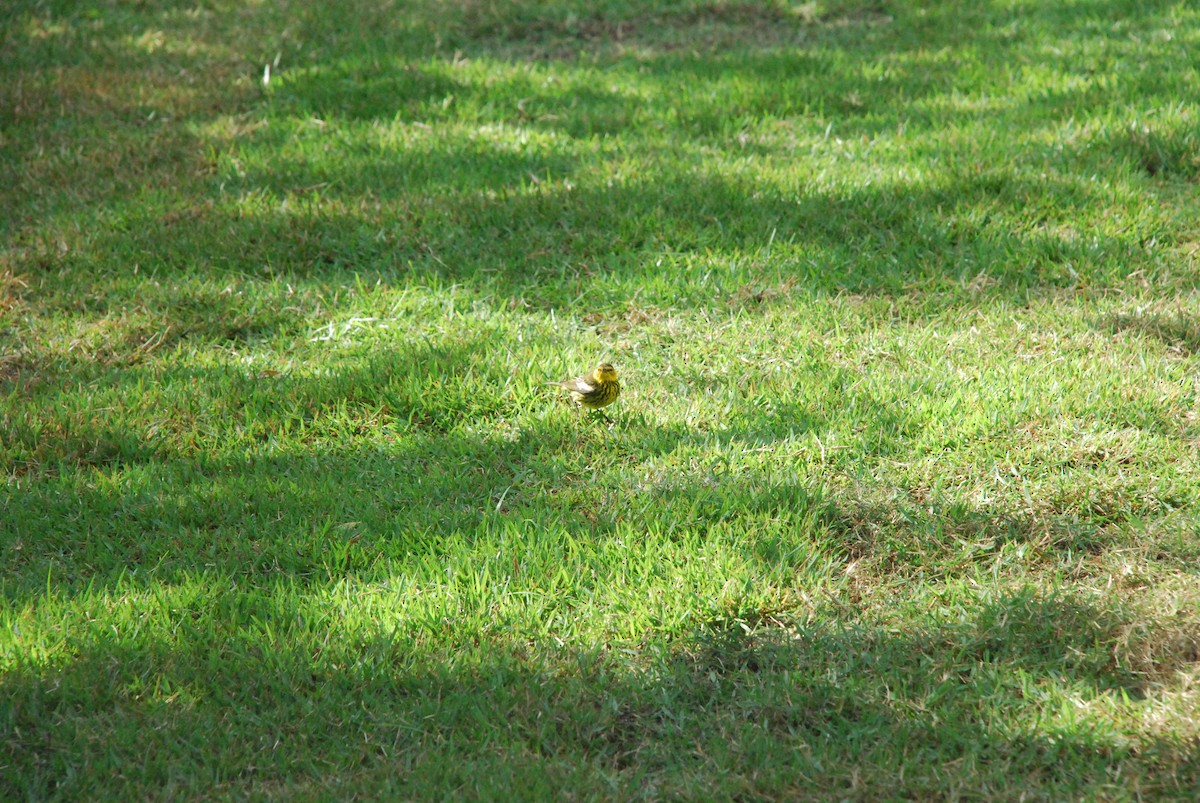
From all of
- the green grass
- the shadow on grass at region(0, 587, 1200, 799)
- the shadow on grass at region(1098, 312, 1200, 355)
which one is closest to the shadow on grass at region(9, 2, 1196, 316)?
the green grass

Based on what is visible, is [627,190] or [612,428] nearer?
[612,428]

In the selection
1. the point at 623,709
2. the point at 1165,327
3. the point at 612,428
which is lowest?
the point at 623,709

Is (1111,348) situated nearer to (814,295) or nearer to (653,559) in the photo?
→ (814,295)

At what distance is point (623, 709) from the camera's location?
11.4 ft

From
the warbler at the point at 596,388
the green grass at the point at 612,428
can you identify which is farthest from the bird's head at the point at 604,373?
the green grass at the point at 612,428

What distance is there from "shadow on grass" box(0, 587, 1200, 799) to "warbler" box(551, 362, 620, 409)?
1.31 m

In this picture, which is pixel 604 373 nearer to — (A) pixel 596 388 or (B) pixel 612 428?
(A) pixel 596 388

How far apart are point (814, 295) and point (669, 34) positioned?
4608 millimetres

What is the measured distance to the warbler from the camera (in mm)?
4691

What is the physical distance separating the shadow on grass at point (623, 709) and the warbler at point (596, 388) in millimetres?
1313

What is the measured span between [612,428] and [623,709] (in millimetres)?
1570

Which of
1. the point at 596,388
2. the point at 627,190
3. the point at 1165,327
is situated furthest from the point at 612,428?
the point at 1165,327

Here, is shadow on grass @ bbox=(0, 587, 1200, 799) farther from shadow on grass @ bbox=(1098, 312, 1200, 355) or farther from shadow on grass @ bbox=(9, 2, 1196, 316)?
shadow on grass @ bbox=(9, 2, 1196, 316)

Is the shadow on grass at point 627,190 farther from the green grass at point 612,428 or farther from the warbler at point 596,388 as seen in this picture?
the warbler at point 596,388
